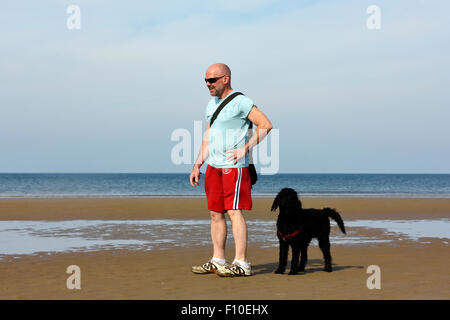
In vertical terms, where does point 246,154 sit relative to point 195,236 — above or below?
above

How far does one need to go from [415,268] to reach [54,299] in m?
4.46

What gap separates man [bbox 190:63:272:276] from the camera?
5.78 m

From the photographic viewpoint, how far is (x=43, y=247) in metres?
8.83

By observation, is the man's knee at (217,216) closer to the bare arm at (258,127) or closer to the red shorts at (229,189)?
the red shorts at (229,189)

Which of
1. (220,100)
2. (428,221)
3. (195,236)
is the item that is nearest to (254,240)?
(195,236)

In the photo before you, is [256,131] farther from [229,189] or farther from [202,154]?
[202,154]

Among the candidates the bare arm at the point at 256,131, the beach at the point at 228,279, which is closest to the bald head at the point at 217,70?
the bare arm at the point at 256,131

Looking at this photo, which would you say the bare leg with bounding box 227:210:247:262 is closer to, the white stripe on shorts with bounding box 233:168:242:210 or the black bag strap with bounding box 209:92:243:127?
the white stripe on shorts with bounding box 233:168:242:210

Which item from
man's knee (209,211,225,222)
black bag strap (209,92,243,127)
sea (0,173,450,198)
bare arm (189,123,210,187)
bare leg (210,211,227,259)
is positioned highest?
black bag strap (209,92,243,127)

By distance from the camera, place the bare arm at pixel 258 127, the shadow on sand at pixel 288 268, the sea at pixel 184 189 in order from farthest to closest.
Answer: the sea at pixel 184 189 < the shadow on sand at pixel 288 268 < the bare arm at pixel 258 127

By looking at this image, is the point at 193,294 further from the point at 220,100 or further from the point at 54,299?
the point at 220,100

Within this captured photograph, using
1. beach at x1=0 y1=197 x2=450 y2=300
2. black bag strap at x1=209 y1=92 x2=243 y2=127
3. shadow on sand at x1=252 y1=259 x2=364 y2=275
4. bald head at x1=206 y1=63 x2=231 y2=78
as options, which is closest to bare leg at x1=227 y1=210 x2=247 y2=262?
beach at x1=0 y1=197 x2=450 y2=300

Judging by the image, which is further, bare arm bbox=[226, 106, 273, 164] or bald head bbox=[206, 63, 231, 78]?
bald head bbox=[206, 63, 231, 78]

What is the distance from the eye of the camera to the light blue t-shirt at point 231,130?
5.82m
